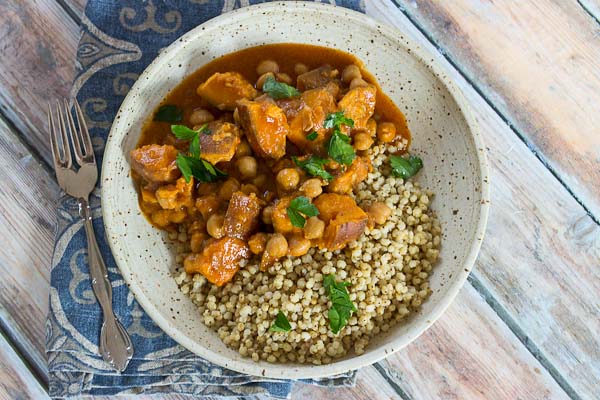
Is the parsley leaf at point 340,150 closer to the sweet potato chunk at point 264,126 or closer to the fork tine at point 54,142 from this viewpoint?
the sweet potato chunk at point 264,126

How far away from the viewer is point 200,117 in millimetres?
3027

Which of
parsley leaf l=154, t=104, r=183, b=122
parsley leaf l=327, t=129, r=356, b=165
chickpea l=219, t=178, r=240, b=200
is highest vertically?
parsley leaf l=154, t=104, r=183, b=122

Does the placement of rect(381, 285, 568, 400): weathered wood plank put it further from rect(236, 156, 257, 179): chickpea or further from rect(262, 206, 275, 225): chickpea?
rect(236, 156, 257, 179): chickpea

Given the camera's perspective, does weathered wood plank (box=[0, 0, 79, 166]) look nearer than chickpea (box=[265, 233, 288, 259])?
No

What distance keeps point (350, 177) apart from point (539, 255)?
124 centimetres

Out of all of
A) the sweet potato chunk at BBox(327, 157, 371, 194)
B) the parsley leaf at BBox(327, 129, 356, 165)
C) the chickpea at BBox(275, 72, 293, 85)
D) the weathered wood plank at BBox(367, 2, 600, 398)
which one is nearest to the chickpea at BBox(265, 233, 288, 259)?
the sweet potato chunk at BBox(327, 157, 371, 194)

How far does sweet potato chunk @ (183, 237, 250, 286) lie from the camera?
112 inches

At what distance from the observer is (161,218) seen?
3018mm

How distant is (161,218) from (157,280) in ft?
0.95

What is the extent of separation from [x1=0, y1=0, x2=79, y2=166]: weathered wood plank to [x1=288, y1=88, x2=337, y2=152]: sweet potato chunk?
54.0 inches

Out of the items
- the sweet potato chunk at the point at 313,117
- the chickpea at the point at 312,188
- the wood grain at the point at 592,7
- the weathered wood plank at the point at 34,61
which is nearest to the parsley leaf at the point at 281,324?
the chickpea at the point at 312,188

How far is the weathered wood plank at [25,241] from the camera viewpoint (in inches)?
131

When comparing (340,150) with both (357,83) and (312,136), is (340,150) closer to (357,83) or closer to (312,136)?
(312,136)

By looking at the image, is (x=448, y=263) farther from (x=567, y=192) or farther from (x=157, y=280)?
(x=157, y=280)
